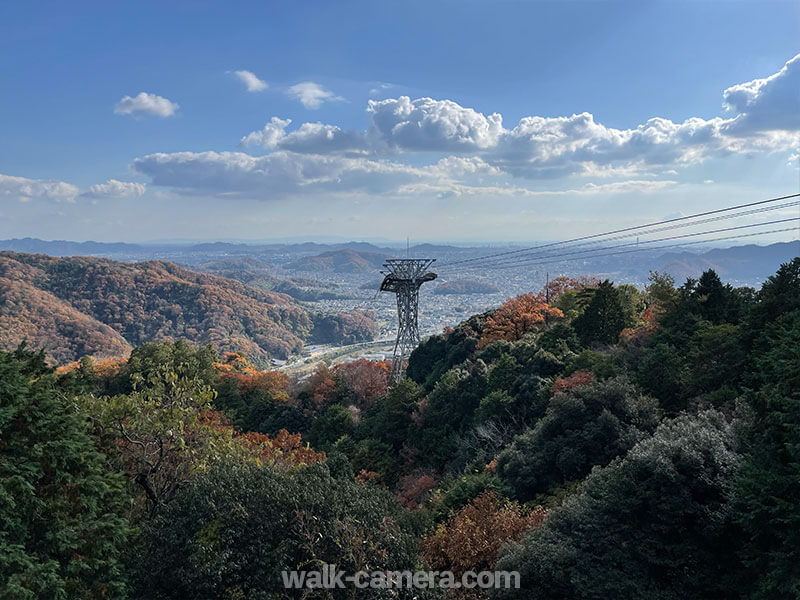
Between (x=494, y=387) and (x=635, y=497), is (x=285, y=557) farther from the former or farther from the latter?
(x=494, y=387)

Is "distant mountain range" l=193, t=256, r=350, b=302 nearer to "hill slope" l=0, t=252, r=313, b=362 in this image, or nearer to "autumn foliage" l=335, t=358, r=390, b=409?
"hill slope" l=0, t=252, r=313, b=362

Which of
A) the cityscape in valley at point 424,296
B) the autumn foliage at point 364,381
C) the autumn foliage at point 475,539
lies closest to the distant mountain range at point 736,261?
the cityscape in valley at point 424,296

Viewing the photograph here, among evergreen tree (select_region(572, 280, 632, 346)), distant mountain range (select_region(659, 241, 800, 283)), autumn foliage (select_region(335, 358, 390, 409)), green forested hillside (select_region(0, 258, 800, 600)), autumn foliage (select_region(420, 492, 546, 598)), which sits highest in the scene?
distant mountain range (select_region(659, 241, 800, 283))

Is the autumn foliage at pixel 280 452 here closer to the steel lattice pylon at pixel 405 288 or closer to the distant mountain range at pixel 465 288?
the steel lattice pylon at pixel 405 288

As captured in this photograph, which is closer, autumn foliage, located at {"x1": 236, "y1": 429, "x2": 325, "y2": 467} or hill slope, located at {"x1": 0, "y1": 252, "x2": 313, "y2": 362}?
autumn foliage, located at {"x1": 236, "y1": 429, "x2": 325, "y2": 467}

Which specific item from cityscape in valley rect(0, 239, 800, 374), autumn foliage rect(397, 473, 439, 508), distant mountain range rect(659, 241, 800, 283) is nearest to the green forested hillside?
autumn foliage rect(397, 473, 439, 508)
